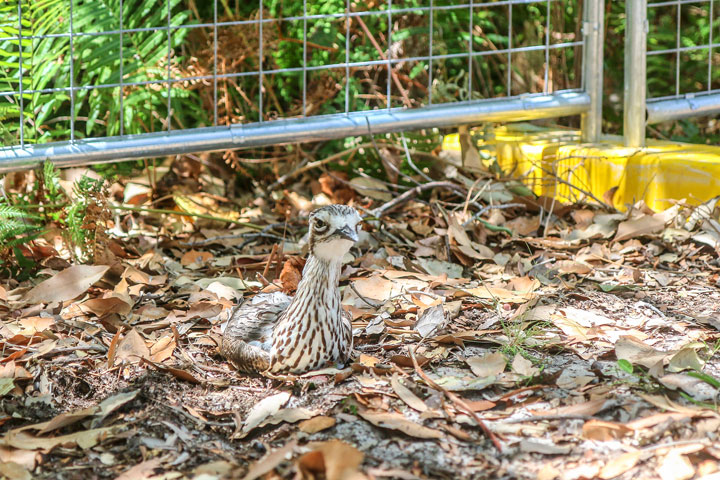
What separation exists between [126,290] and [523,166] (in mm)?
2519

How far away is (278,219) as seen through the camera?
5.38 metres

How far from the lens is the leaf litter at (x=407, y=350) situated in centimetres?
274

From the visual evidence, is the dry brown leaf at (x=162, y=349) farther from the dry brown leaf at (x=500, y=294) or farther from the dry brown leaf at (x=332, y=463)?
the dry brown leaf at (x=500, y=294)

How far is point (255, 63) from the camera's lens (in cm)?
599

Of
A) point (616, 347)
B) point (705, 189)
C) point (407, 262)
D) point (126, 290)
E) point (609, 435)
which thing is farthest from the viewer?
point (705, 189)

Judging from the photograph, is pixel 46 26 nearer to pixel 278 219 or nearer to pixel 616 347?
pixel 278 219

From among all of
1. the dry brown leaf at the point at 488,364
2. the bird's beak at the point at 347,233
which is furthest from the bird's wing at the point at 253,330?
the dry brown leaf at the point at 488,364

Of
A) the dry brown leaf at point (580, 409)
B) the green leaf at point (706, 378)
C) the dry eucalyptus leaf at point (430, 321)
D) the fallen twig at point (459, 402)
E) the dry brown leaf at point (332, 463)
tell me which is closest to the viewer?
the dry brown leaf at point (332, 463)

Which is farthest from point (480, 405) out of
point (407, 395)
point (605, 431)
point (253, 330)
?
point (253, 330)

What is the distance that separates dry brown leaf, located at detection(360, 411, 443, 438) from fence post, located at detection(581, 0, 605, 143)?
3.05 meters

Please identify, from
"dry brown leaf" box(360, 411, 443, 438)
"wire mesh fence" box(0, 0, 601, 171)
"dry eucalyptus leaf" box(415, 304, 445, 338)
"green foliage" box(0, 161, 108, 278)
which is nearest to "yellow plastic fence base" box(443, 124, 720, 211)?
"wire mesh fence" box(0, 0, 601, 171)

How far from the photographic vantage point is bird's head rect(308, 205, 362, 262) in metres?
3.31

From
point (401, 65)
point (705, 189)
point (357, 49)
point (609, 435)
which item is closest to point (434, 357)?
point (609, 435)

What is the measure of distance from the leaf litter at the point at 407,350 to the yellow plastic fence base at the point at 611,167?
19 cm
